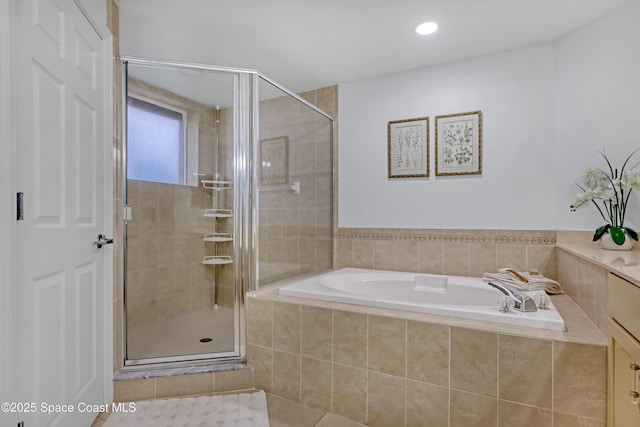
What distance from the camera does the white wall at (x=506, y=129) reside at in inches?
82.0

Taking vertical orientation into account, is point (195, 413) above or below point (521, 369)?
below

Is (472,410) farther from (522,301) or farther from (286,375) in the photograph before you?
(286,375)

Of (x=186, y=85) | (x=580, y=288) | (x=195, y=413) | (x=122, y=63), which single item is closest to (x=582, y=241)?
(x=580, y=288)

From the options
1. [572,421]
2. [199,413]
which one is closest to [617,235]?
[572,421]

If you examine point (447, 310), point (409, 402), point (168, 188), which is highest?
point (168, 188)

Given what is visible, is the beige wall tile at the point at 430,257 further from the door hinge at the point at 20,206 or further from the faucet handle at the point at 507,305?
the door hinge at the point at 20,206

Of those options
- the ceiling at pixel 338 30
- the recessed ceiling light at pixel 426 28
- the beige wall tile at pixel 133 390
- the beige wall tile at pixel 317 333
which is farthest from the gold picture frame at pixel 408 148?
the beige wall tile at pixel 133 390

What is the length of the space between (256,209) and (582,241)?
2.22 metres

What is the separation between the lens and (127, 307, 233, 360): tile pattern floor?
2.04m

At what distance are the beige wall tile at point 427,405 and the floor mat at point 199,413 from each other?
2.39 ft

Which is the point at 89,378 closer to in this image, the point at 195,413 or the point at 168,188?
the point at 195,413

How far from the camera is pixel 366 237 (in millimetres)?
3025

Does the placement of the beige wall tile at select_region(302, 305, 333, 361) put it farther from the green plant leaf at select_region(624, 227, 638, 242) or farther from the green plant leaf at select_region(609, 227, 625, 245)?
the green plant leaf at select_region(624, 227, 638, 242)

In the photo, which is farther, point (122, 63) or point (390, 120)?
point (390, 120)
